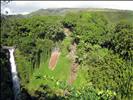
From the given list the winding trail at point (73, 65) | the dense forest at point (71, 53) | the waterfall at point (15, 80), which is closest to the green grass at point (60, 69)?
the dense forest at point (71, 53)

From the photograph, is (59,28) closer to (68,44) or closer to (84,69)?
(68,44)

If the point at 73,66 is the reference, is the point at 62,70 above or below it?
below

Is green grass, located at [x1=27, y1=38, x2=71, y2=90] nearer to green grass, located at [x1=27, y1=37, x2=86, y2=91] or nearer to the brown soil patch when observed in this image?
green grass, located at [x1=27, y1=37, x2=86, y2=91]

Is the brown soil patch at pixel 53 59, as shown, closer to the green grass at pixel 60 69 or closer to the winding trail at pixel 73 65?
the green grass at pixel 60 69

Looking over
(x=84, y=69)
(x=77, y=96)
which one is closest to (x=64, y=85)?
(x=77, y=96)

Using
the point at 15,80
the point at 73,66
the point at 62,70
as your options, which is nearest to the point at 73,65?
the point at 73,66

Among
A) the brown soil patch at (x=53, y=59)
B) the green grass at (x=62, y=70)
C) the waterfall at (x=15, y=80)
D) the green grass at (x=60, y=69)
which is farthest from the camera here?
the brown soil patch at (x=53, y=59)

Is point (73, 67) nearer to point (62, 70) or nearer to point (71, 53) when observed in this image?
point (62, 70)

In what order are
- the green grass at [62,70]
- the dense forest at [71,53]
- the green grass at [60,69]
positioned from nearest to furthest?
the dense forest at [71,53] → the green grass at [62,70] → the green grass at [60,69]

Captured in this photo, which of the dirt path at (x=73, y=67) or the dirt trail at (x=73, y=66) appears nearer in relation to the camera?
the dirt path at (x=73, y=67)
